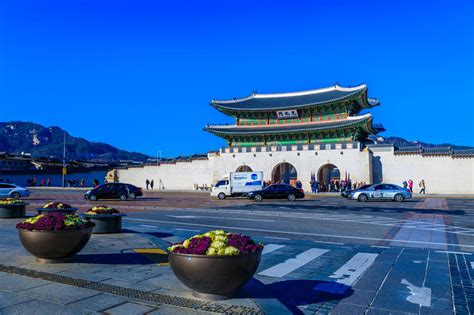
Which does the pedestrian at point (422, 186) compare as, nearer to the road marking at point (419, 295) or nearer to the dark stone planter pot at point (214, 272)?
the road marking at point (419, 295)

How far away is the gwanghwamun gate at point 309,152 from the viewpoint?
4159cm

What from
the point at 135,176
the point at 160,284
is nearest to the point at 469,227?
the point at 160,284

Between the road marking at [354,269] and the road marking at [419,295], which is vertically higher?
the road marking at [354,269]

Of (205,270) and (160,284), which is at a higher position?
(205,270)

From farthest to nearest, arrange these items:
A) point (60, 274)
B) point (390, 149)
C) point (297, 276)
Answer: point (390, 149) → point (297, 276) → point (60, 274)

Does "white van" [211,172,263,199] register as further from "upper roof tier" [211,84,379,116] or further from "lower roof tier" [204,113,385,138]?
"upper roof tier" [211,84,379,116]

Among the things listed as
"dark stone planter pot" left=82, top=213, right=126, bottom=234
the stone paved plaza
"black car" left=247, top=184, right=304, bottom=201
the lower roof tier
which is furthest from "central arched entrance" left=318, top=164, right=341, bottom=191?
"dark stone planter pot" left=82, top=213, right=126, bottom=234

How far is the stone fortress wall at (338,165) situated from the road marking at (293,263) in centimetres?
3633

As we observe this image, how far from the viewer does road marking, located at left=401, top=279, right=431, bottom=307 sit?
5379 millimetres

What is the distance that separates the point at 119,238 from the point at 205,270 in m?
6.45

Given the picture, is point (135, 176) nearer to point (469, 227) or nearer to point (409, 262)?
point (469, 227)

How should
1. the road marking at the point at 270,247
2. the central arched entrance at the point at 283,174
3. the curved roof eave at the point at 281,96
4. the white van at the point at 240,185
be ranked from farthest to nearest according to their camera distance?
the central arched entrance at the point at 283,174 → the curved roof eave at the point at 281,96 → the white van at the point at 240,185 → the road marking at the point at 270,247

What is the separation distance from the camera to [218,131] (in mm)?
53344

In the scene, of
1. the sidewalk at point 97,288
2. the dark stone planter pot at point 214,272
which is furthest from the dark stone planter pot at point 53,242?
the dark stone planter pot at point 214,272
